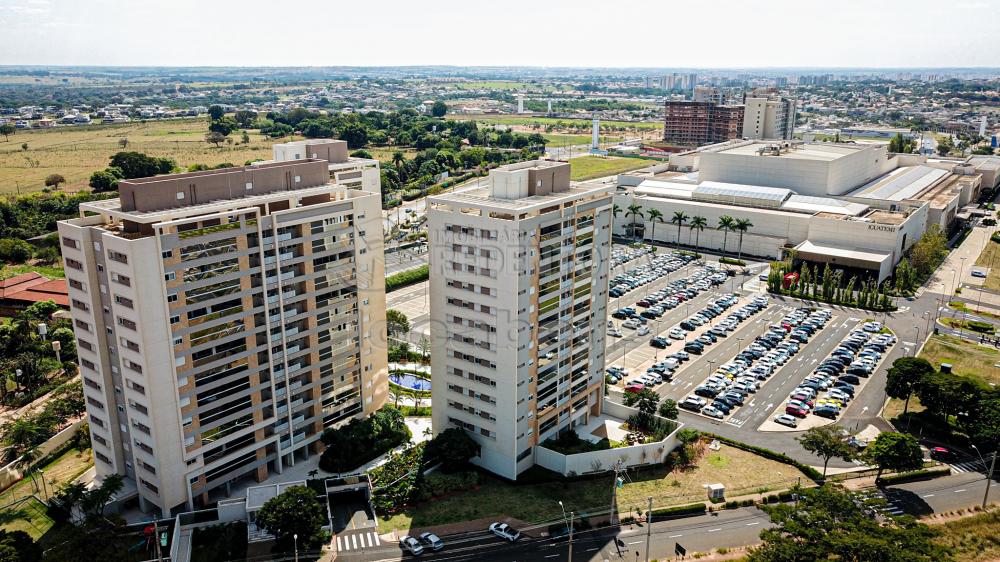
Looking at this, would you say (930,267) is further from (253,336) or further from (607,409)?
(253,336)

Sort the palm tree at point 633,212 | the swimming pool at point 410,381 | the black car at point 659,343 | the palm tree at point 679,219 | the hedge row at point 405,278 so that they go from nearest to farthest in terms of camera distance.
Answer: the swimming pool at point 410,381 < the black car at point 659,343 < the hedge row at point 405,278 < the palm tree at point 679,219 < the palm tree at point 633,212

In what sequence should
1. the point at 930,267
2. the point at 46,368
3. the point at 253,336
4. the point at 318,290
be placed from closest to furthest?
1. the point at 253,336
2. the point at 318,290
3. the point at 46,368
4. the point at 930,267

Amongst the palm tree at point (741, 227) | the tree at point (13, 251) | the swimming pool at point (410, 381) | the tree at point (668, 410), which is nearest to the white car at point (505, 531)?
the tree at point (668, 410)

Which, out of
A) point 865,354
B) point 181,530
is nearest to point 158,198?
point 181,530

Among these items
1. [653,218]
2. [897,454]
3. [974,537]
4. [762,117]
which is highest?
[762,117]

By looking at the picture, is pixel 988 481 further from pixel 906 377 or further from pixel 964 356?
pixel 964 356

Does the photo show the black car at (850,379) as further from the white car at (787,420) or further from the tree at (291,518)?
the tree at (291,518)

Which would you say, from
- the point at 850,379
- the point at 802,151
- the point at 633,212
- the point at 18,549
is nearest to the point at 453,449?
the point at 18,549
